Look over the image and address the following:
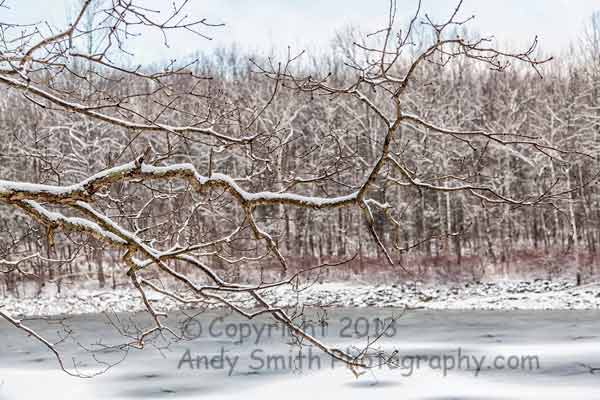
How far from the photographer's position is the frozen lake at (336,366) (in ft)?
33.3

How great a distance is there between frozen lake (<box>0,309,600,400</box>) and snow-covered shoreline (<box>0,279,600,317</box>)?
3931 mm

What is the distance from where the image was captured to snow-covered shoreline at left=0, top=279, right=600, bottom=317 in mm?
21594

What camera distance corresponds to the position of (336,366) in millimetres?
11773

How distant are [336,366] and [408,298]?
11.9 metres

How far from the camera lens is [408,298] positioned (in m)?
23.3

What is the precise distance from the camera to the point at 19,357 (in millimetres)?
14438

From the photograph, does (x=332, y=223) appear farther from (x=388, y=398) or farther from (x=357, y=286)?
(x=388, y=398)

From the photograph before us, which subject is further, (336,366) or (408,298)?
(408,298)

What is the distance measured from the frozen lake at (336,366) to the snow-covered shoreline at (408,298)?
3.93 m

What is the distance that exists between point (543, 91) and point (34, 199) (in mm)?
33164

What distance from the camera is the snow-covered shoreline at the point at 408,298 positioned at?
2159 centimetres

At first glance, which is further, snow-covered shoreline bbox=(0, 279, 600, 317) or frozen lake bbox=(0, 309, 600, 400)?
snow-covered shoreline bbox=(0, 279, 600, 317)

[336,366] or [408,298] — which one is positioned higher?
[336,366]

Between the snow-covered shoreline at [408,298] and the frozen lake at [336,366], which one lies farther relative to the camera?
the snow-covered shoreline at [408,298]
